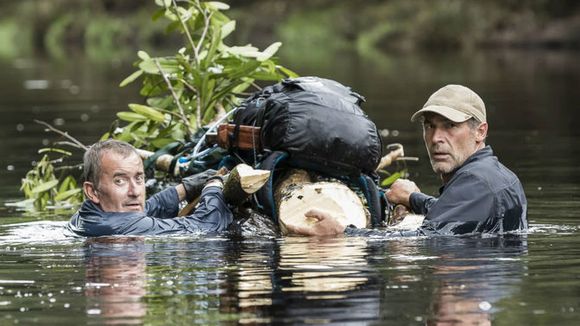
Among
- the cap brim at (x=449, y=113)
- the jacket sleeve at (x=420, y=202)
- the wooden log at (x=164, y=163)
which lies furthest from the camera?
the wooden log at (x=164, y=163)

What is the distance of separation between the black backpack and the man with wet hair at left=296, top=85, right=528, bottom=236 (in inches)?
30.6

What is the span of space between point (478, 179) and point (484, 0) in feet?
154

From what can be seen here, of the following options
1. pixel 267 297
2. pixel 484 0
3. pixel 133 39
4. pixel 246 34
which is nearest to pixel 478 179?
pixel 267 297

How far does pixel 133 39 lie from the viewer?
232ft

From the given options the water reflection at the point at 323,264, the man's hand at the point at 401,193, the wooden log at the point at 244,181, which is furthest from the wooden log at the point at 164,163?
the water reflection at the point at 323,264

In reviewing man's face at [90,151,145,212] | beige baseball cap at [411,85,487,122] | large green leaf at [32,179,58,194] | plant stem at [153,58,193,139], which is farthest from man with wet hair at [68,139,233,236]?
large green leaf at [32,179,58,194]

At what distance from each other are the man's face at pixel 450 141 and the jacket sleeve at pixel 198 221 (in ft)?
5.70

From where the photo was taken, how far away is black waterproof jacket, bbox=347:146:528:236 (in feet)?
32.4

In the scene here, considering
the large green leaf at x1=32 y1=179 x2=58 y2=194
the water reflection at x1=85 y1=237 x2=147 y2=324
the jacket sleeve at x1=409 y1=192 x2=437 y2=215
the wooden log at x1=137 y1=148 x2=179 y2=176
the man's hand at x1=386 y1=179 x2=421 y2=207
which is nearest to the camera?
the water reflection at x1=85 y1=237 x2=147 y2=324

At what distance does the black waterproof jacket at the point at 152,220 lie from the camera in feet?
34.7

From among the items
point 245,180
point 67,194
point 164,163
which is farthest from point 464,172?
point 67,194

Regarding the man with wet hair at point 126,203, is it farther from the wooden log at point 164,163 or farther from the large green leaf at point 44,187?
the large green leaf at point 44,187

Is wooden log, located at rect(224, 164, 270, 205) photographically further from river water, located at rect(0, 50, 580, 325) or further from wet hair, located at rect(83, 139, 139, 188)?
wet hair, located at rect(83, 139, 139, 188)

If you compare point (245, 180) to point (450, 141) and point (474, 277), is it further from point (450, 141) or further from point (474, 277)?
point (474, 277)
